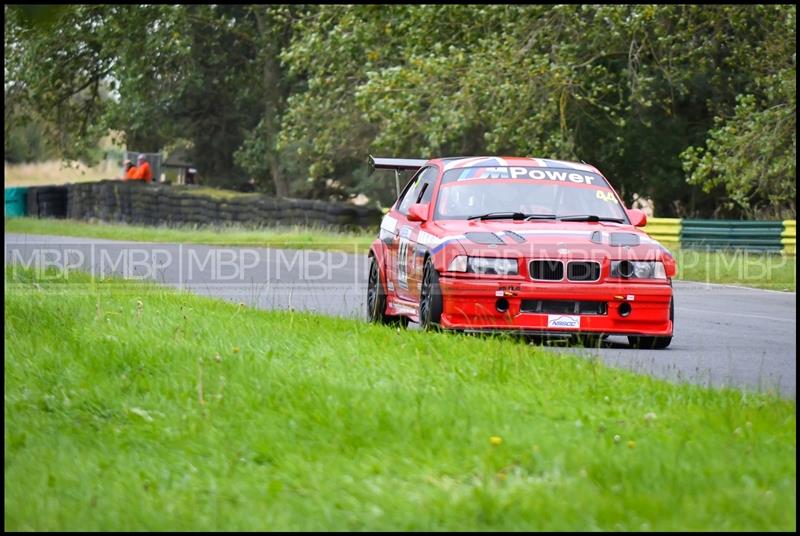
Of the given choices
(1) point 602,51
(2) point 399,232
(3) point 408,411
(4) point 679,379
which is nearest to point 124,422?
(3) point 408,411

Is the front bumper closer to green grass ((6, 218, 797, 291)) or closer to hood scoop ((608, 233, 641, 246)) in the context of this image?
hood scoop ((608, 233, 641, 246))

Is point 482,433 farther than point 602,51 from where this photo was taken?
No

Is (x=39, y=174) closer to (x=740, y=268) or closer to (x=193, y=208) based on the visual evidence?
(x=193, y=208)

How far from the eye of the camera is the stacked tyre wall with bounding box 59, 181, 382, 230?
34.3 m

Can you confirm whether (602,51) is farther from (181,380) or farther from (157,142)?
A: (157,142)

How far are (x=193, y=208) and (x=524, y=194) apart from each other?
26243 millimetres

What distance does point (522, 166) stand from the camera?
1241 centimetres

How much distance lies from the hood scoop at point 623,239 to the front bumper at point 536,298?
34 cm

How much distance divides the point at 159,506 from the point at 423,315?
5687mm

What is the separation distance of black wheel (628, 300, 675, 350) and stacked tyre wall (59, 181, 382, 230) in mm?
22165

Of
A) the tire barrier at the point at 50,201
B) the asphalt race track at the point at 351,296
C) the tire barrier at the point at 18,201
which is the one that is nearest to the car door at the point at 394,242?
the asphalt race track at the point at 351,296

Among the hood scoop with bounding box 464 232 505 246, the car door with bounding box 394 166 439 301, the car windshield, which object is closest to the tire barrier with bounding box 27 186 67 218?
the car door with bounding box 394 166 439 301

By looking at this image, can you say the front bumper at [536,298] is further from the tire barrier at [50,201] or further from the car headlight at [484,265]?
the tire barrier at [50,201]

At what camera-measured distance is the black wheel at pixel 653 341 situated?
37.0 ft
